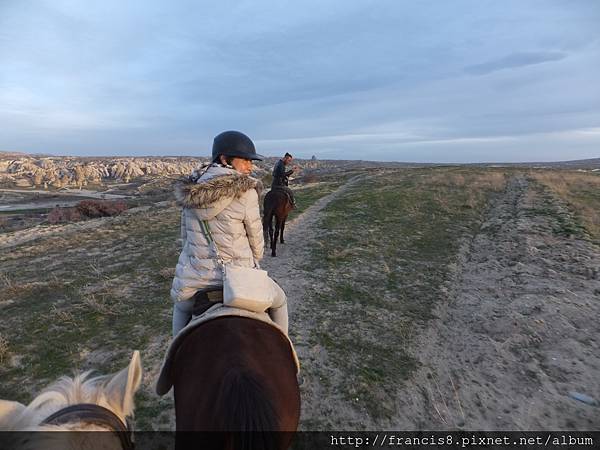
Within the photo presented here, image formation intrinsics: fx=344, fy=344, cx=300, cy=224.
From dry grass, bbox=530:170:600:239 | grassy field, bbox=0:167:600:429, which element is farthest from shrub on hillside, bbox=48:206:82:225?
dry grass, bbox=530:170:600:239

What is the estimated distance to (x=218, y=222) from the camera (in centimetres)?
297

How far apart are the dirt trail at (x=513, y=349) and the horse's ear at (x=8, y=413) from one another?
360 cm

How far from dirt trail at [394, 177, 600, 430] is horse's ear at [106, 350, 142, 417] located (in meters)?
3.09

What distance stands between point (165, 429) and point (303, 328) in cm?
268

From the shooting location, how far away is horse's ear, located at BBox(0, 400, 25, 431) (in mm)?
1640

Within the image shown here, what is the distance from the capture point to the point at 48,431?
1565 millimetres

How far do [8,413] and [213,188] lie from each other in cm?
179

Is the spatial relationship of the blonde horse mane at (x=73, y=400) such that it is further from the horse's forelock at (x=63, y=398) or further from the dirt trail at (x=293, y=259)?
the dirt trail at (x=293, y=259)

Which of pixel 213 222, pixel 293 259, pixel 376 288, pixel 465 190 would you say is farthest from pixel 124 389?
pixel 465 190

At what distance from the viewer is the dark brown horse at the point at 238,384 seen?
177 cm

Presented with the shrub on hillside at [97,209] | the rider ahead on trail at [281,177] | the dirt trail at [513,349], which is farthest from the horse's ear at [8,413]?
the shrub on hillside at [97,209]

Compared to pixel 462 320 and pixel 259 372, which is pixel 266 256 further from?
pixel 259 372

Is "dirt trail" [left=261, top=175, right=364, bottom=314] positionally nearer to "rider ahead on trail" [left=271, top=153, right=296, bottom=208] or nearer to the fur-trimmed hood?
"rider ahead on trail" [left=271, top=153, right=296, bottom=208]

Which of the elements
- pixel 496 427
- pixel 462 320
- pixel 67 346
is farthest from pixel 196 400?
pixel 462 320
